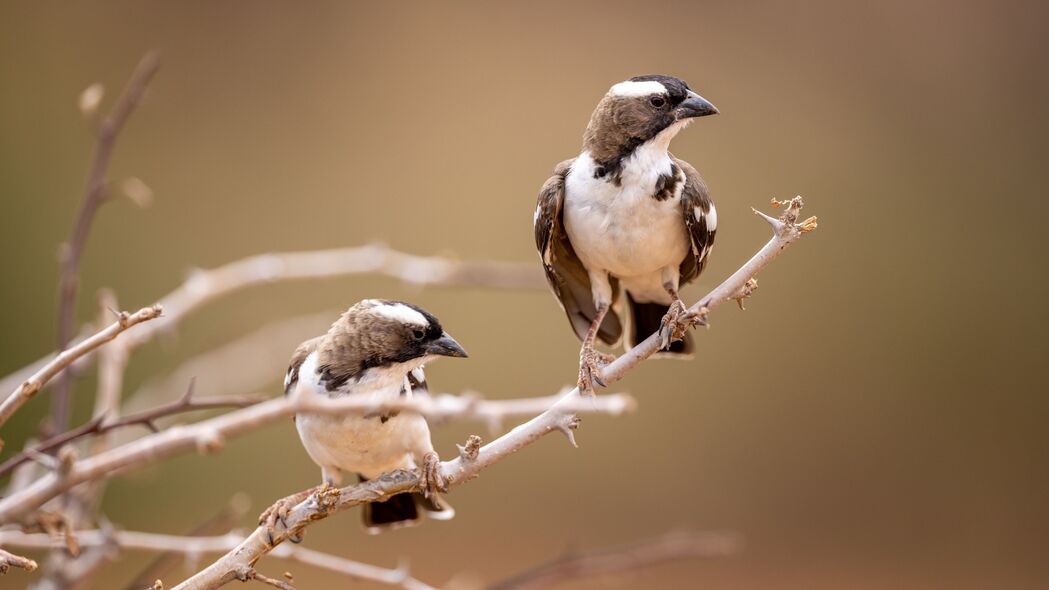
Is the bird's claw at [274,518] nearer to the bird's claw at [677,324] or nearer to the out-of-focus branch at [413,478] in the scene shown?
the out-of-focus branch at [413,478]

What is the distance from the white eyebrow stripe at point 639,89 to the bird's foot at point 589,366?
0.67 m

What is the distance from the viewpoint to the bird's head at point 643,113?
108 inches

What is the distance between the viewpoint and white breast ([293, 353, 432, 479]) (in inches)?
99.0

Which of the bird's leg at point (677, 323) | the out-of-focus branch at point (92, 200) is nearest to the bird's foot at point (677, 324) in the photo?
the bird's leg at point (677, 323)

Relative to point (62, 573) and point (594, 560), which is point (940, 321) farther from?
point (62, 573)

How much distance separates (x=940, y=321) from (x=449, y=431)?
3470 mm

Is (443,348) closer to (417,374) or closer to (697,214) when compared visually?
(417,374)

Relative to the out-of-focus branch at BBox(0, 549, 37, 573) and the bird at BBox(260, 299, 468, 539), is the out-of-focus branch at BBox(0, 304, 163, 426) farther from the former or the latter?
the bird at BBox(260, 299, 468, 539)

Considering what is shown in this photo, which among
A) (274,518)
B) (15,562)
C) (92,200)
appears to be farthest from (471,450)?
(92,200)

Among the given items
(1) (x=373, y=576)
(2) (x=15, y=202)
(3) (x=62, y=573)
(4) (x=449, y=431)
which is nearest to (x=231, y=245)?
(2) (x=15, y=202)

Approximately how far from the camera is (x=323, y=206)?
7477 mm

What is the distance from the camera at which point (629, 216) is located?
9.24 ft

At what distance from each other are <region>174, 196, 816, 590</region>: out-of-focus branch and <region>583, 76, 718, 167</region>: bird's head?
72 centimetres

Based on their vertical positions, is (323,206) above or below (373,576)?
above
